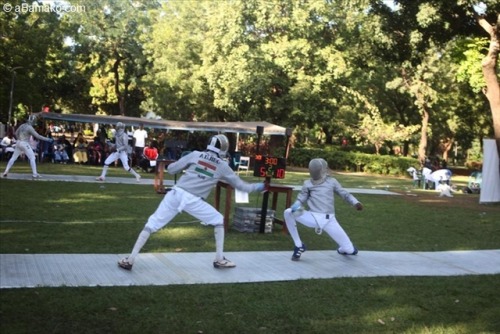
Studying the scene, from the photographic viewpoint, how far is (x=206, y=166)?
7.08 metres

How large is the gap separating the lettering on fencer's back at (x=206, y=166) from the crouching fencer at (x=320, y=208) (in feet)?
5.22

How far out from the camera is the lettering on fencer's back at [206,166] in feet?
23.2

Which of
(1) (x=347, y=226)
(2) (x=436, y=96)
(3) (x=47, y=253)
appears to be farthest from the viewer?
(2) (x=436, y=96)

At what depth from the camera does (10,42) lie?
120 feet

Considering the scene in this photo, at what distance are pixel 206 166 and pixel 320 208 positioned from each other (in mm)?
2118

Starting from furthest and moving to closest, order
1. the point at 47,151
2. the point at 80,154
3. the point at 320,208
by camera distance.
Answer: the point at 80,154 → the point at 47,151 → the point at 320,208

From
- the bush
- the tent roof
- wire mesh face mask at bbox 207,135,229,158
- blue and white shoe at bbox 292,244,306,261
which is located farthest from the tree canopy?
wire mesh face mask at bbox 207,135,229,158

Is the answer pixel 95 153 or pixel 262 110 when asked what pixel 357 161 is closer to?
pixel 262 110

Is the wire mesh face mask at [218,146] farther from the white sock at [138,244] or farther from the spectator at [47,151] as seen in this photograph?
the spectator at [47,151]

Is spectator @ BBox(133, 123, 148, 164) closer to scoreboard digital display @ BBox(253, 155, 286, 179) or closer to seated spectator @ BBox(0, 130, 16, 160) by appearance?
seated spectator @ BBox(0, 130, 16, 160)

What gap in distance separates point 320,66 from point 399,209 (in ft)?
66.9

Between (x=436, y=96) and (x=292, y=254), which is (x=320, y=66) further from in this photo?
(x=292, y=254)

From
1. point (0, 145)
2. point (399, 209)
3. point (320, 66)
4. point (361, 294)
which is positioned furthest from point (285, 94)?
point (361, 294)

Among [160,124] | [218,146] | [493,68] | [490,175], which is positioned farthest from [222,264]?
[160,124]
